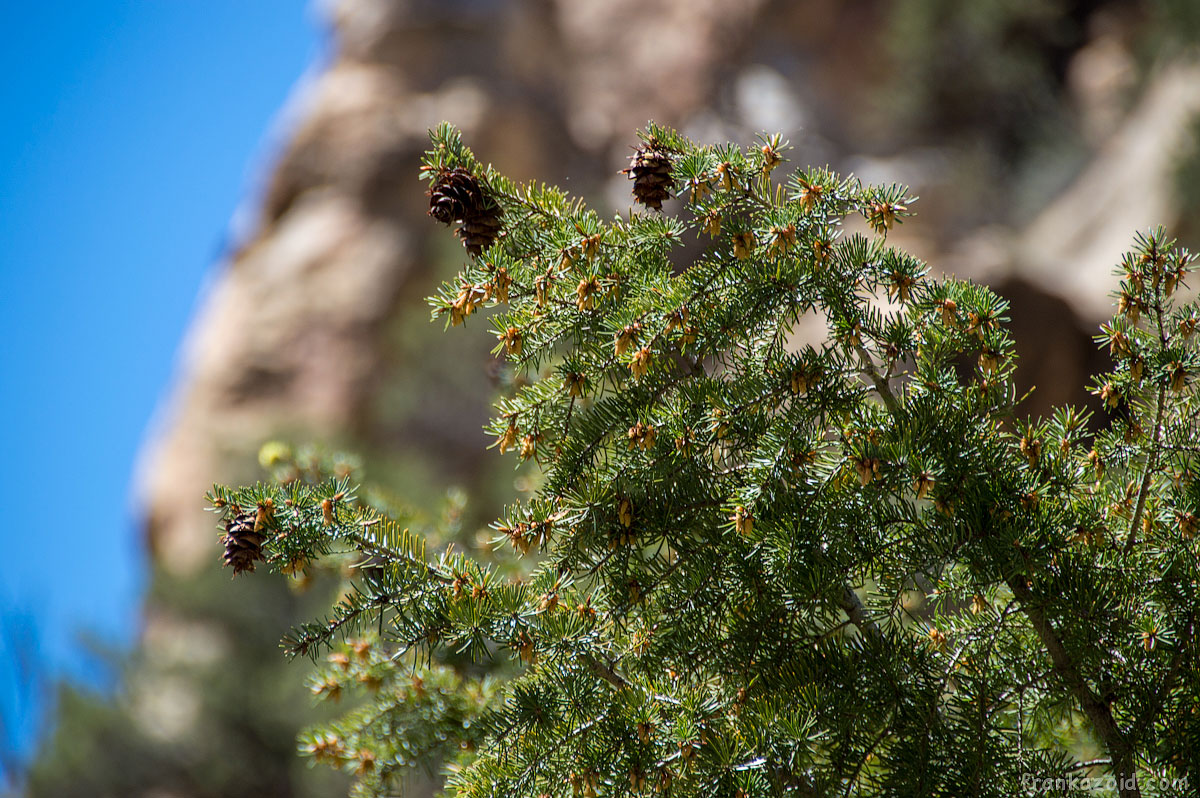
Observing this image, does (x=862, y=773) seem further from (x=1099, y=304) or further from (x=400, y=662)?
(x=1099, y=304)

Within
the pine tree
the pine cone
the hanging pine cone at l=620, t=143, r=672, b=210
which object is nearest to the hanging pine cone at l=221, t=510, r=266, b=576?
the pine tree

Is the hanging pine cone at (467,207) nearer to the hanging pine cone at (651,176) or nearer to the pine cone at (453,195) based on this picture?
the pine cone at (453,195)

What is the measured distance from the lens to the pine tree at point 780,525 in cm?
116

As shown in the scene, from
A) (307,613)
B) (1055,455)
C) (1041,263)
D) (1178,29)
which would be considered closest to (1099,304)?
(1041,263)

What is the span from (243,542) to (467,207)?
1.73 ft

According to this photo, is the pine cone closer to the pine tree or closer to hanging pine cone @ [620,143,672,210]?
the pine tree

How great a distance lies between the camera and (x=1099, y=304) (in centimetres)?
775

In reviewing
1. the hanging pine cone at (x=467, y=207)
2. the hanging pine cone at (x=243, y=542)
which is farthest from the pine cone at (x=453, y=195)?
the hanging pine cone at (x=243, y=542)

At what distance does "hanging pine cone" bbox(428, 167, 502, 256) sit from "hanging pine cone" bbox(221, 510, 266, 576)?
0.46 metres

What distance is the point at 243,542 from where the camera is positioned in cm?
115

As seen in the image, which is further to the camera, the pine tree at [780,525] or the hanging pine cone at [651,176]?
the hanging pine cone at [651,176]

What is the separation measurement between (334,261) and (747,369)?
895cm

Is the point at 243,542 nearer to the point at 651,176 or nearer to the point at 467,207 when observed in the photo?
the point at 467,207

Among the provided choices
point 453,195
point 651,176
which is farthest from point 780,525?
point 453,195
